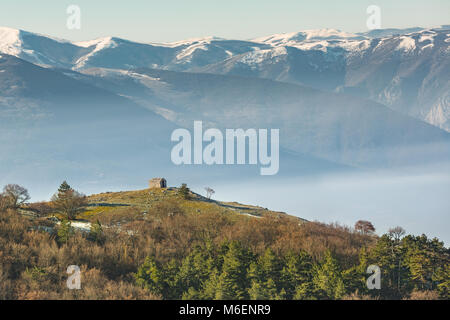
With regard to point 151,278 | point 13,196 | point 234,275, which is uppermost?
point 13,196

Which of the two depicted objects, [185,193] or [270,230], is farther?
[185,193]

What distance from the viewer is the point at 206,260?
109188 millimetres

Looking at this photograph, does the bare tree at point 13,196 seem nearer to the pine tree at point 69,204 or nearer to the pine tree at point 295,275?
the pine tree at point 69,204

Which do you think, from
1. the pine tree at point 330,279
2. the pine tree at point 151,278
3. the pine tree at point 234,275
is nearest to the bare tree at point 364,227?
the pine tree at point 330,279

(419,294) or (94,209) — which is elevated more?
(94,209)

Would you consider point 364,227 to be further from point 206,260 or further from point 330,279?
point 206,260

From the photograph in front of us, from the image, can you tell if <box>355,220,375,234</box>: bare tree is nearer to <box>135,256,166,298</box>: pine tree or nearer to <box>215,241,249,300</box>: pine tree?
<box>215,241,249,300</box>: pine tree

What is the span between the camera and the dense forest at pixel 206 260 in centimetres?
9481

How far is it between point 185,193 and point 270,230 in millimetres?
51278

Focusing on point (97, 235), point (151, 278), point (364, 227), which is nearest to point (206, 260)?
point (151, 278)

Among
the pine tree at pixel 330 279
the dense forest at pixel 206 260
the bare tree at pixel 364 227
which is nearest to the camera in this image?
the dense forest at pixel 206 260
